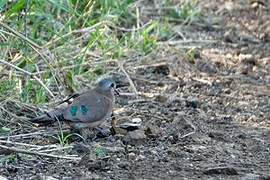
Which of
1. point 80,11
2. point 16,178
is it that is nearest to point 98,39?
point 80,11

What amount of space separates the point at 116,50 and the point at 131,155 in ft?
6.14

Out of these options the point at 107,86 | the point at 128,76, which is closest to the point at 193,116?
the point at 107,86

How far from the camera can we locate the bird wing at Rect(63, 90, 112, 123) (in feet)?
14.1

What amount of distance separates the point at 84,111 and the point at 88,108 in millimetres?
28

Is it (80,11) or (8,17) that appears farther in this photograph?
(80,11)

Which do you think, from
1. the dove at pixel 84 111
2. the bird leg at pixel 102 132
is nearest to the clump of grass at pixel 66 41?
the dove at pixel 84 111

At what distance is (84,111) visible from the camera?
4340 millimetres

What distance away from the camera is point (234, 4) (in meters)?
8.45

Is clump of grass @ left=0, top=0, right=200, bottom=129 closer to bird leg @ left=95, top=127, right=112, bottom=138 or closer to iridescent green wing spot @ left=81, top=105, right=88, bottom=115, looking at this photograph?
iridescent green wing spot @ left=81, top=105, right=88, bottom=115

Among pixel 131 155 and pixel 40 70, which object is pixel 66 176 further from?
pixel 40 70

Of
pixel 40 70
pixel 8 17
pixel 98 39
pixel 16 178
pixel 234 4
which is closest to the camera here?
pixel 16 178

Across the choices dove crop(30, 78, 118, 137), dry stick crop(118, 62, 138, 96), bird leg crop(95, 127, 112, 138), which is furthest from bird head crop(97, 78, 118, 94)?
dry stick crop(118, 62, 138, 96)

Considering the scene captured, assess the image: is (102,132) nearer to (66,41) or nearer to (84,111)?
(84,111)

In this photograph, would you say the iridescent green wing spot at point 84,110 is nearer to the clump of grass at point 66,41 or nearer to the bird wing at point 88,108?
the bird wing at point 88,108
